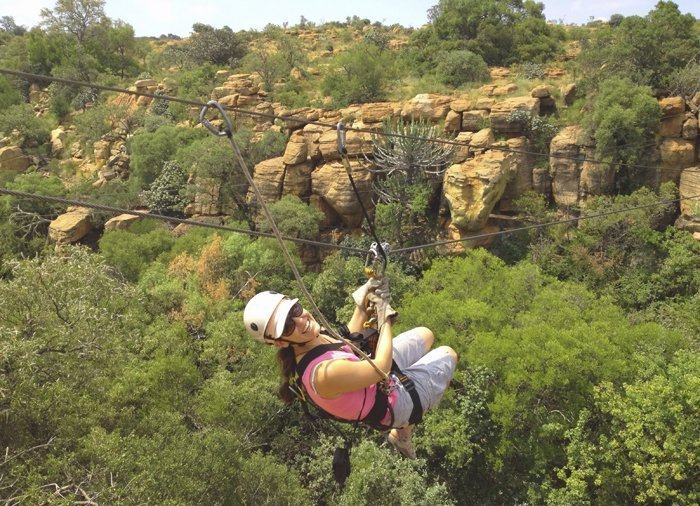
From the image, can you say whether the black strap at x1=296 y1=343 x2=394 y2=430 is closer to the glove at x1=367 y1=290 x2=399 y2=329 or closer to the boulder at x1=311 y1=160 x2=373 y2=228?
the glove at x1=367 y1=290 x2=399 y2=329

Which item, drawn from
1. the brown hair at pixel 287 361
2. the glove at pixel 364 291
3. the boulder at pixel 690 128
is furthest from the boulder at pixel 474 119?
the brown hair at pixel 287 361

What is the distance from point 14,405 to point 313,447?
6027 millimetres

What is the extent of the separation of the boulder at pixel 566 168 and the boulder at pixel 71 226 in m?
19.0

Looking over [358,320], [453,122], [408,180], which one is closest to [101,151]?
[408,180]

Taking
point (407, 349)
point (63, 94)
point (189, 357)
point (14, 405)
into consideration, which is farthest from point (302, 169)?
point (63, 94)

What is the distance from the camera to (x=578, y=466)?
32.9ft

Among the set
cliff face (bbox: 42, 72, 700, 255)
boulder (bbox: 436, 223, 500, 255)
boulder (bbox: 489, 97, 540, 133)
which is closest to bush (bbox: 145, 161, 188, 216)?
cliff face (bbox: 42, 72, 700, 255)

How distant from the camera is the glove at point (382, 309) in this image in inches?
123

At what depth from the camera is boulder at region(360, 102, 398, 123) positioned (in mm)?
20297

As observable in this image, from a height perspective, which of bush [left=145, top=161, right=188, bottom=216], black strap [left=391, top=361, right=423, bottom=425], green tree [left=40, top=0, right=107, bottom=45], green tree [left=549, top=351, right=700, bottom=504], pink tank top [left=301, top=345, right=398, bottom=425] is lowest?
green tree [left=549, top=351, right=700, bottom=504]

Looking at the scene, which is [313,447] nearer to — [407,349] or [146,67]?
[407,349]

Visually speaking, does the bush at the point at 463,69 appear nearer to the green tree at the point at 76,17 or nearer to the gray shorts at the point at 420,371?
the gray shorts at the point at 420,371

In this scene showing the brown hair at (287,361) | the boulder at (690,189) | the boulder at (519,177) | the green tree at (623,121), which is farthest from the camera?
the boulder at (519,177)

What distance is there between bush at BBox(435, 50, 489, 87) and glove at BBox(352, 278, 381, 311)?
21743 millimetres
